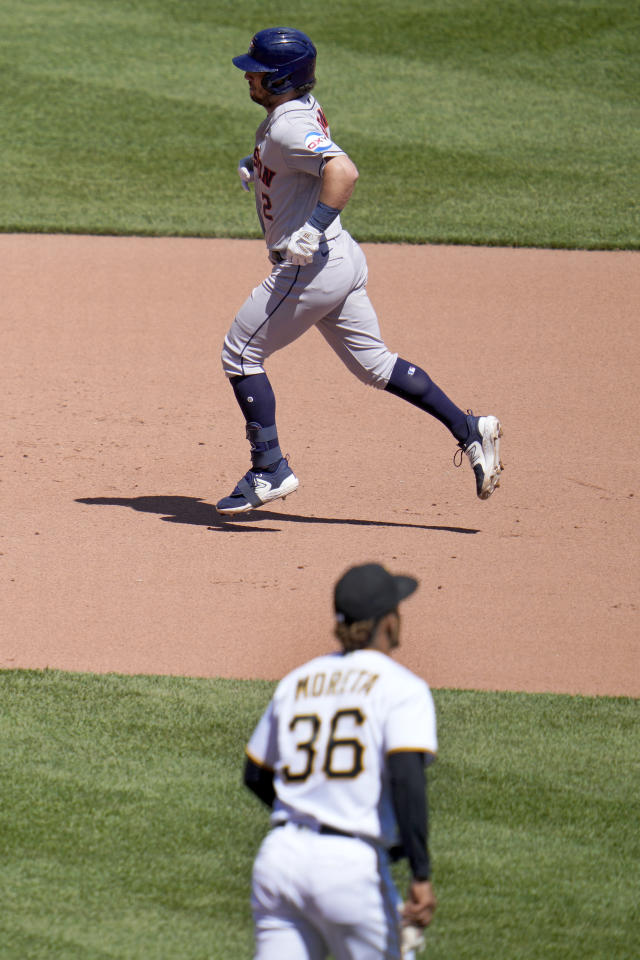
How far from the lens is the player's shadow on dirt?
294 inches

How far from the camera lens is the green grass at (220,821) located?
425 cm

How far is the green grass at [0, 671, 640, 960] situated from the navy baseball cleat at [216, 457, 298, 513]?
5.47 ft

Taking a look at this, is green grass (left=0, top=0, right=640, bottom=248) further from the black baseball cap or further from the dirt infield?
the black baseball cap

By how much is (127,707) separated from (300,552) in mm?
1709

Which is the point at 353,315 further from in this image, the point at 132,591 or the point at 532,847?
the point at 532,847

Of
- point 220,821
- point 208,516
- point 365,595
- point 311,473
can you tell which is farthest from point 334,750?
point 311,473

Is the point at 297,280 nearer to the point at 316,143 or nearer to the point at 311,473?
the point at 316,143

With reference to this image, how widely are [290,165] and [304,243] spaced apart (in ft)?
1.30

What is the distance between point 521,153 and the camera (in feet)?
50.8

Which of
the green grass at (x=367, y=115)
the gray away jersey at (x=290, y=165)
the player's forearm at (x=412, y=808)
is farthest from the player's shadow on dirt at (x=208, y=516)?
the green grass at (x=367, y=115)

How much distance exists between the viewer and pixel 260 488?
7312 mm

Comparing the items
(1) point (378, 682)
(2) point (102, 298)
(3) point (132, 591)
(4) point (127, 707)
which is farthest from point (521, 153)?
(1) point (378, 682)

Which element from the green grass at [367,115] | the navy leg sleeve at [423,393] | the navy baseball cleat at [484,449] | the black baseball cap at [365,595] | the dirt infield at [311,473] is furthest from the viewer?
the green grass at [367,115]

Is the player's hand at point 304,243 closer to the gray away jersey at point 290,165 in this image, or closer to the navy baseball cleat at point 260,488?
the gray away jersey at point 290,165
